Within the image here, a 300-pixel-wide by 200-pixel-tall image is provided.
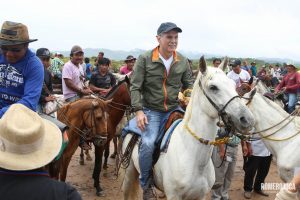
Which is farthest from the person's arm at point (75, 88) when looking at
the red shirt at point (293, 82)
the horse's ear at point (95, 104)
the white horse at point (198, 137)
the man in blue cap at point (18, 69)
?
the red shirt at point (293, 82)

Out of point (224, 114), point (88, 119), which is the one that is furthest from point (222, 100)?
point (88, 119)

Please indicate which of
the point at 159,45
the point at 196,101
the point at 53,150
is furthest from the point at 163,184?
the point at 53,150

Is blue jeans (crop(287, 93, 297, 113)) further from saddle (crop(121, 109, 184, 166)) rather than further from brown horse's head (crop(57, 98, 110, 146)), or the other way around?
saddle (crop(121, 109, 184, 166))

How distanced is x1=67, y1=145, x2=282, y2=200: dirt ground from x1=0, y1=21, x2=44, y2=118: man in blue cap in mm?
3479

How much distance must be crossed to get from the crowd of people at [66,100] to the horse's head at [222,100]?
0.79 m

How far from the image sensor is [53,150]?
6.46 ft

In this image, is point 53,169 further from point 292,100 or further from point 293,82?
point 292,100

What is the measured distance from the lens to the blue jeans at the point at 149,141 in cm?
449

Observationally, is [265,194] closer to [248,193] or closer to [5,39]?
[248,193]

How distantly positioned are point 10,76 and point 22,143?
2.35 meters

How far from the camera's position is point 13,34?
3.65 meters

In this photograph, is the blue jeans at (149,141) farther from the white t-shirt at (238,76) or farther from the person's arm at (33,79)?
the white t-shirt at (238,76)

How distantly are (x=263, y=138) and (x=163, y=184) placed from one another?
239 cm

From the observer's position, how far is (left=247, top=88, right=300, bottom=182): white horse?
17.7 ft
